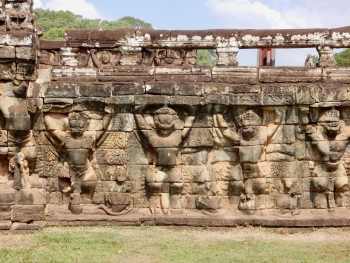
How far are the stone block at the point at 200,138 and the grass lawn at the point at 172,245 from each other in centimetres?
159

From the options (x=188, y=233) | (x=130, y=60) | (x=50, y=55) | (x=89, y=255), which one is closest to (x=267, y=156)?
(x=188, y=233)

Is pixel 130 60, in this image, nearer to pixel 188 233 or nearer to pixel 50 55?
pixel 50 55

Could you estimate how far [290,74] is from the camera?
9281 millimetres

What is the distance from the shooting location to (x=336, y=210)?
9.33 metres

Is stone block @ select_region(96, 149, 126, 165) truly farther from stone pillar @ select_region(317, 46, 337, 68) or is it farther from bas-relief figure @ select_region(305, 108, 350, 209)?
stone pillar @ select_region(317, 46, 337, 68)

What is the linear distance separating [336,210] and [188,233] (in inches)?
116

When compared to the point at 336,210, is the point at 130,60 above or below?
above

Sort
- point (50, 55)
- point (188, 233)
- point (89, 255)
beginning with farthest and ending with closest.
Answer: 1. point (50, 55)
2. point (188, 233)
3. point (89, 255)

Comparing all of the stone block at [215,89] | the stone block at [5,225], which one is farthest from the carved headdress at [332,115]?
the stone block at [5,225]

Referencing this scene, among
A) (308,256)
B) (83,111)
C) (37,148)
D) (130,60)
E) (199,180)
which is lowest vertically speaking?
Answer: (308,256)

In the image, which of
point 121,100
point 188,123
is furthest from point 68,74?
point 188,123

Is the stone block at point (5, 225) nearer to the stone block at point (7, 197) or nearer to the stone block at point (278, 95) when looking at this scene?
the stone block at point (7, 197)

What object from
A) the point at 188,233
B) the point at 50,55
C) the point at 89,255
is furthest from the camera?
the point at 50,55

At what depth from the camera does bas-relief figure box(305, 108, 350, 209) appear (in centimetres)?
916
